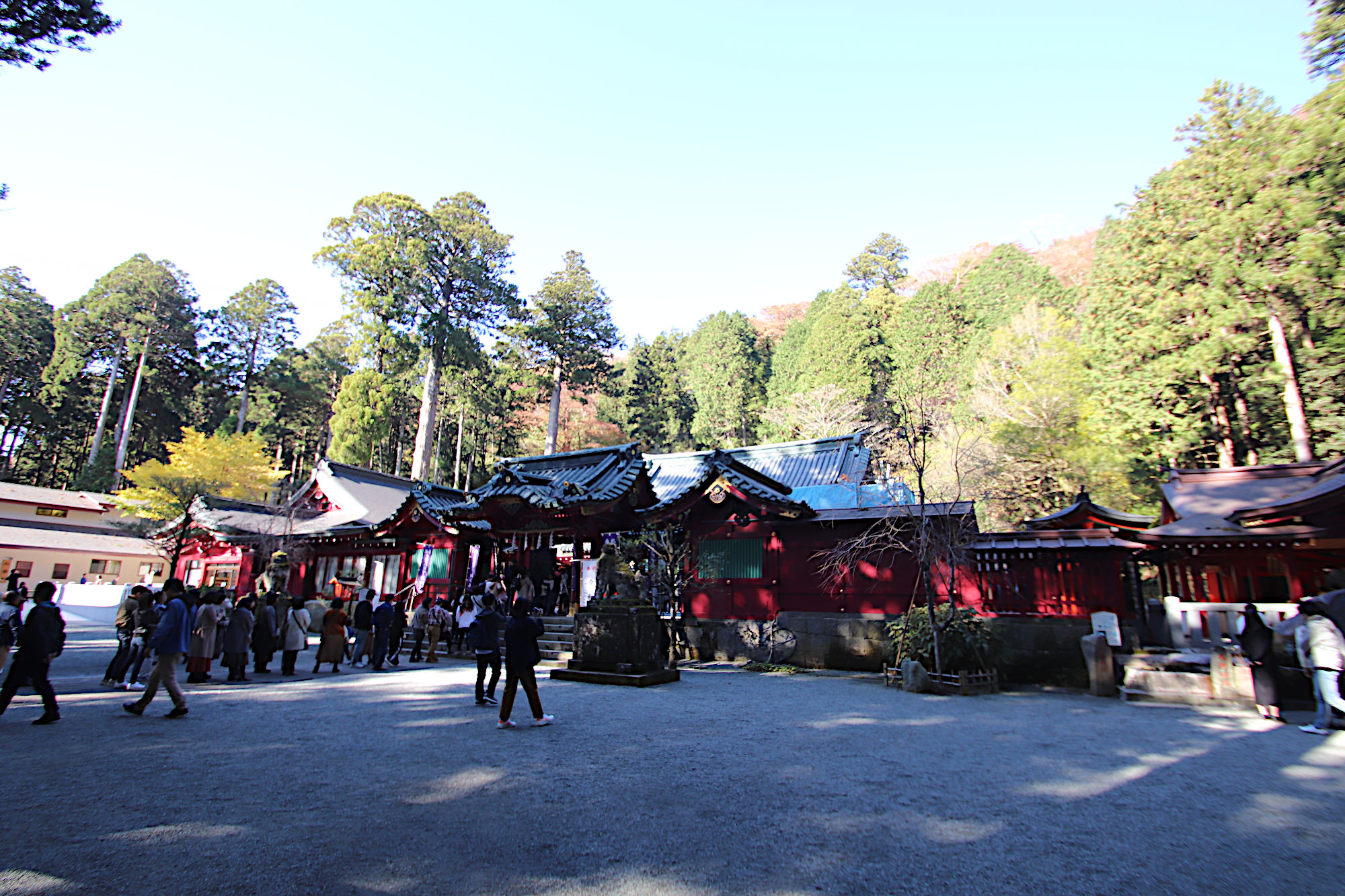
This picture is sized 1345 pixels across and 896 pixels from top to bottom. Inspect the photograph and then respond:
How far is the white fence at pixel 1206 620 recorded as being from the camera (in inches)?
486

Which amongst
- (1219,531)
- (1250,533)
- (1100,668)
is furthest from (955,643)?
(1250,533)

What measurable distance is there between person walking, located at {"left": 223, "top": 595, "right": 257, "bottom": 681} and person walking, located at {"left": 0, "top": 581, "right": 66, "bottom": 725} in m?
3.78

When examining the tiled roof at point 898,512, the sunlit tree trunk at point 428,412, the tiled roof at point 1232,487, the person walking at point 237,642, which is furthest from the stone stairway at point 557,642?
the sunlit tree trunk at point 428,412

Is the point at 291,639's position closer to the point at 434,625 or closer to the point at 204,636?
the point at 204,636

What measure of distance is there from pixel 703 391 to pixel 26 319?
46.3 meters

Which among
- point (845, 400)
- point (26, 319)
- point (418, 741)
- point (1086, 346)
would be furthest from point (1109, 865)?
point (26, 319)

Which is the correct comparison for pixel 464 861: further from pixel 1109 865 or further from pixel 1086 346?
pixel 1086 346

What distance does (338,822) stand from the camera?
4.12 m

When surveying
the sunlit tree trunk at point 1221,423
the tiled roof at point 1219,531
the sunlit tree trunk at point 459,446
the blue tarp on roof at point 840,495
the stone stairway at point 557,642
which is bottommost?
the stone stairway at point 557,642

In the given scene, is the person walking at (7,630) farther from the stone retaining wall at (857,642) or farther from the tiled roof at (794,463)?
the tiled roof at (794,463)

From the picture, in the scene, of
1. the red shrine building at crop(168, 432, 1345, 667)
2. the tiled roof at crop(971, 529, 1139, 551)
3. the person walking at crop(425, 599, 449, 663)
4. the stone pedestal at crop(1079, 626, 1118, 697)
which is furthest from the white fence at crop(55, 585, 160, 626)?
the stone pedestal at crop(1079, 626, 1118, 697)

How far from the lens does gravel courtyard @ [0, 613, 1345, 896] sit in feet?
11.4

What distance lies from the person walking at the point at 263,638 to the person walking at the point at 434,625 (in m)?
3.12

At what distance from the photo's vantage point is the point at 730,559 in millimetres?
15773
